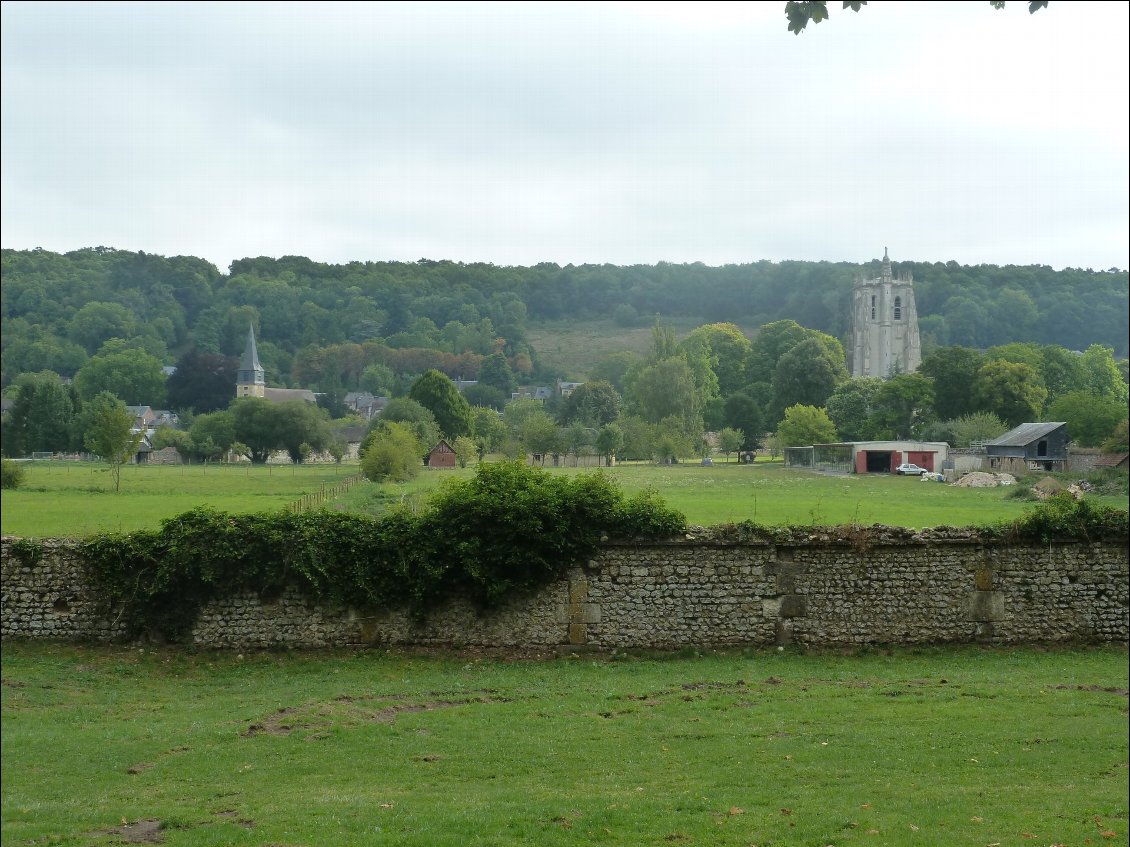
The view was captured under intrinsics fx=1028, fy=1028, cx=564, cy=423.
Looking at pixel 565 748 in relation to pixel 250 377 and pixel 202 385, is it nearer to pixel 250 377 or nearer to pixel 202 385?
pixel 202 385

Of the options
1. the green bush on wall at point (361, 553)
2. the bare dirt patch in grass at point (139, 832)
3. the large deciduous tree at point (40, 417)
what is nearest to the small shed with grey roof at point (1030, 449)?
the green bush on wall at point (361, 553)

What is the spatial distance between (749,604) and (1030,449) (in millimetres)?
10519

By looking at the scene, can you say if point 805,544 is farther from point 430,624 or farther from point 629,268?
point 629,268

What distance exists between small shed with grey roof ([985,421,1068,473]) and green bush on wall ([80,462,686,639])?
413 inches

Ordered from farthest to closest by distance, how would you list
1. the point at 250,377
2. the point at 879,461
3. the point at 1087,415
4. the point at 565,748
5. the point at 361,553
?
the point at 250,377, the point at 879,461, the point at 1087,415, the point at 361,553, the point at 565,748

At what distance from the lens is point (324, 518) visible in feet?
51.0

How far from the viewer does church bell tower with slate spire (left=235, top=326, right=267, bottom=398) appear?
32.9 metres

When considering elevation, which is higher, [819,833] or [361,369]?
[361,369]

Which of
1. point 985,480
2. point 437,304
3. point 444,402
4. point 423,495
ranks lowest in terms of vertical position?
point 985,480

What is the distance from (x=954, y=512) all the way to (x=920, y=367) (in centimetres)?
1172

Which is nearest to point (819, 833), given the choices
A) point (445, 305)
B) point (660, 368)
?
point (660, 368)

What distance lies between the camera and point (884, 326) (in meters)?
39.7

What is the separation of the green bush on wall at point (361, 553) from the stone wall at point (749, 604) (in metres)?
0.28

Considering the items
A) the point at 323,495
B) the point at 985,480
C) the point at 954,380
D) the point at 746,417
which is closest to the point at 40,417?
the point at 323,495
